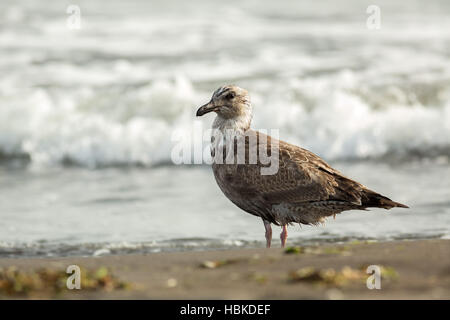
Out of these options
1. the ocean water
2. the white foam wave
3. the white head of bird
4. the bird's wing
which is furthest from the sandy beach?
the white foam wave

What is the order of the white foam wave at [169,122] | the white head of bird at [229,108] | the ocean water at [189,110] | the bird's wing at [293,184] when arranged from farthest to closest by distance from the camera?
the white foam wave at [169,122], the ocean water at [189,110], the white head of bird at [229,108], the bird's wing at [293,184]

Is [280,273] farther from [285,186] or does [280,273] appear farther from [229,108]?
[229,108]

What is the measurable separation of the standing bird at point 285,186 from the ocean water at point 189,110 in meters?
0.74

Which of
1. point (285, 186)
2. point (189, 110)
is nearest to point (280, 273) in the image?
point (285, 186)

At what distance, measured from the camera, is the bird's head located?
7.64 meters

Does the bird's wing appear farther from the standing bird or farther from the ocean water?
the ocean water

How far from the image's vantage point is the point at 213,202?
973cm

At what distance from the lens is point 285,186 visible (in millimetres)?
7238

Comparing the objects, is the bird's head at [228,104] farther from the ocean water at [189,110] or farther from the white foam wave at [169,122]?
the white foam wave at [169,122]

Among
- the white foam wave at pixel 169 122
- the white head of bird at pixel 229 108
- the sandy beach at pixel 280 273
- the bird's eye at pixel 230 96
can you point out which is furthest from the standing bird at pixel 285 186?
the white foam wave at pixel 169 122

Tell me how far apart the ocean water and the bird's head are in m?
1.21

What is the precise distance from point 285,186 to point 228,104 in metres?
0.95

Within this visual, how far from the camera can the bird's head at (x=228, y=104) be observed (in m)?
7.64

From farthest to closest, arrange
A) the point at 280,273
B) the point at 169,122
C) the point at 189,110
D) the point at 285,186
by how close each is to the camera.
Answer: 1. the point at 189,110
2. the point at 169,122
3. the point at 285,186
4. the point at 280,273
